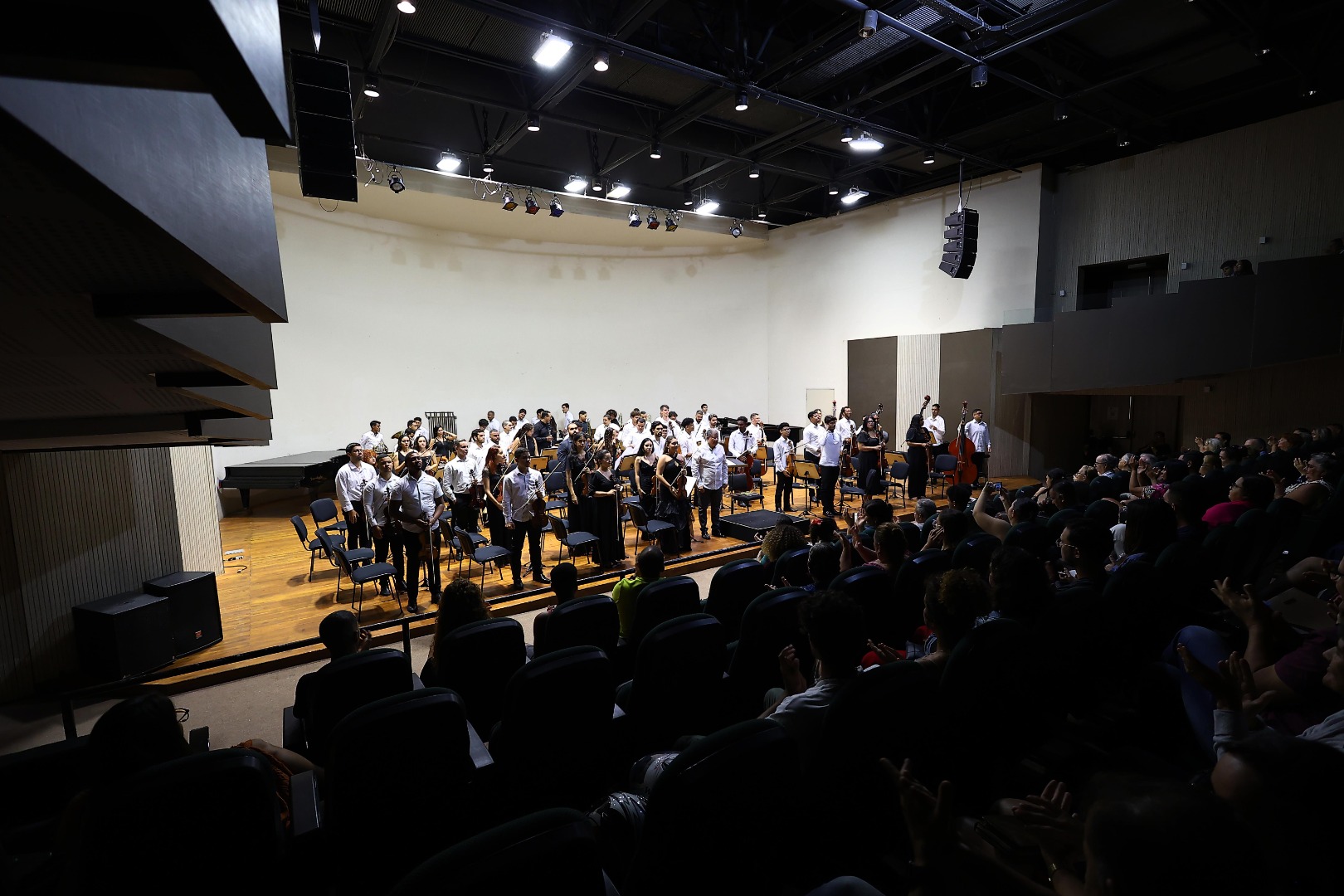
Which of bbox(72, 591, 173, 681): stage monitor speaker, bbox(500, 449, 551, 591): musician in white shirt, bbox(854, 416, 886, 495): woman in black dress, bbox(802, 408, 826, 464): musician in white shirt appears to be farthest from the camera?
bbox(802, 408, 826, 464): musician in white shirt

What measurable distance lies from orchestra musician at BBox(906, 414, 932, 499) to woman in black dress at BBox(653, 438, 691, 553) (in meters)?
4.59

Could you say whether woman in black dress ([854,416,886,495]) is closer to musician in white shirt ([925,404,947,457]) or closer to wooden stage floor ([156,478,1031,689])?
wooden stage floor ([156,478,1031,689])

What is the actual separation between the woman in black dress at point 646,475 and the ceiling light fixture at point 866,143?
6387 mm

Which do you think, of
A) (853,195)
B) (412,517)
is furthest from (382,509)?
(853,195)

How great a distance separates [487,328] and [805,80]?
8.91 m

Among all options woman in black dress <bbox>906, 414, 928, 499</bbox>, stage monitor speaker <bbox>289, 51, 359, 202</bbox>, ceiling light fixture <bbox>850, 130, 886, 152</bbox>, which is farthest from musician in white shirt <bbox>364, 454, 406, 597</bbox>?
ceiling light fixture <bbox>850, 130, 886, 152</bbox>

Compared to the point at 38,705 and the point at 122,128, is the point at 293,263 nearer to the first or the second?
the point at 38,705

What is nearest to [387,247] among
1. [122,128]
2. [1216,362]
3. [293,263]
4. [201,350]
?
[293,263]

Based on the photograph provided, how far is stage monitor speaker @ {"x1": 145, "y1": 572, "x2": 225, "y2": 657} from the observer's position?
5180 millimetres

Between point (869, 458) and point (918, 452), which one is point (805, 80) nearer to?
point (869, 458)

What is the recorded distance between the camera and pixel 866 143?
1105 centimetres

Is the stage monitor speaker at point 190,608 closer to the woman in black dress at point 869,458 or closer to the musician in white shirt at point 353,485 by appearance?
the musician in white shirt at point 353,485

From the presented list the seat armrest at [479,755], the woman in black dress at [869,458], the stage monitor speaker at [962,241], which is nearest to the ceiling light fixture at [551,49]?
the woman in black dress at [869,458]

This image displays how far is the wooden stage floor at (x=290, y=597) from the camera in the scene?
5211mm
